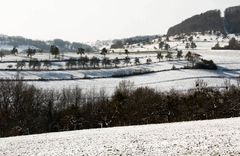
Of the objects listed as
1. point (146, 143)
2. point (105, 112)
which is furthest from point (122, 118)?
point (146, 143)

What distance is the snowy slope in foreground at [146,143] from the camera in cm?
3769

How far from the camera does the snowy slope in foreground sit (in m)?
37.7

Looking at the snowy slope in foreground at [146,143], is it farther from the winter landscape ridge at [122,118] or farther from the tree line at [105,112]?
the tree line at [105,112]

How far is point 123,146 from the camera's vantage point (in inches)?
1609

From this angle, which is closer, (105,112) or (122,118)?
(122,118)

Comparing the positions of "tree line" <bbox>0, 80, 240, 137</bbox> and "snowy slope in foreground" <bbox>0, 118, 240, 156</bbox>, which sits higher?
"snowy slope in foreground" <bbox>0, 118, 240, 156</bbox>

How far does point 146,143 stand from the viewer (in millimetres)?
42000

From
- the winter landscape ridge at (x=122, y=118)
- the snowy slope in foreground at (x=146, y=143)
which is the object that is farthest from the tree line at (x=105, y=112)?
the snowy slope in foreground at (x=146, y=143)

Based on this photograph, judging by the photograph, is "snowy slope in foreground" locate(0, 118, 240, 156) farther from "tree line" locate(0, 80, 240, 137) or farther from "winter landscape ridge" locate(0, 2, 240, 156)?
"tree line" locate(0, 80, 240, 137)

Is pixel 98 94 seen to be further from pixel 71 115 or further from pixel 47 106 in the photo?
pixel 71 115

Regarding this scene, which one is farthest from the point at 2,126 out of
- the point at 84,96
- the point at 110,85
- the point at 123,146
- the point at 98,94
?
the point at 110,85

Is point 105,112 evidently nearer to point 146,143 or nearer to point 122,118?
point 122,118

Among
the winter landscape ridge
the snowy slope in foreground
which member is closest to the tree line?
the winter landscape ridge

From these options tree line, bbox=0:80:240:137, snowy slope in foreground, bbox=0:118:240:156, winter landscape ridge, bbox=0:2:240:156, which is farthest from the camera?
tree line, bbox=0:80:240:137
